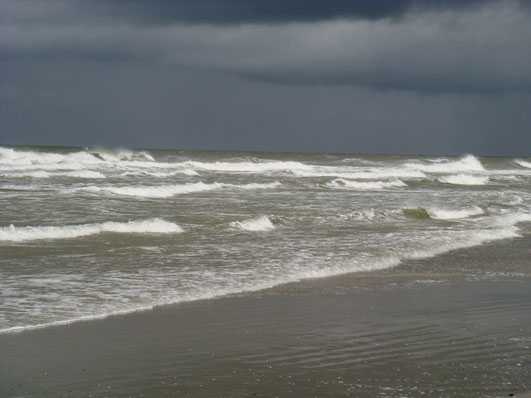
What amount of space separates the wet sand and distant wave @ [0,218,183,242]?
606cm

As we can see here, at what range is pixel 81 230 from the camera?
13.4 m

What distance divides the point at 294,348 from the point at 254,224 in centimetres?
970

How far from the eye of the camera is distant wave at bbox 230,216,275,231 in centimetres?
1501

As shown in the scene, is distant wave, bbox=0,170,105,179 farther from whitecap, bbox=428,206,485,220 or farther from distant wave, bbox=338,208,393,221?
whitecap, bbox=428,206,485,220

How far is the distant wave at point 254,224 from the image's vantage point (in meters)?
15.0

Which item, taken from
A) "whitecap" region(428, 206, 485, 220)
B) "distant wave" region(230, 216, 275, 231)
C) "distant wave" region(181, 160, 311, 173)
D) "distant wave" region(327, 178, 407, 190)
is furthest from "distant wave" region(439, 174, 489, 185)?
"distant wave" region(230, 216, 275, 231)

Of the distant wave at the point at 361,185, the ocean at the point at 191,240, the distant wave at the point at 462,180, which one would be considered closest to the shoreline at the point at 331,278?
the ocean at the point at 191,240

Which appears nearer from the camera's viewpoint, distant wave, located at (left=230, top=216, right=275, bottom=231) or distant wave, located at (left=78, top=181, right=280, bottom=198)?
distant wave, located at (left=230, top=216, right=275, bottom=231)

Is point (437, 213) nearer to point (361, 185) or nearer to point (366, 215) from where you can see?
point (366, 215)

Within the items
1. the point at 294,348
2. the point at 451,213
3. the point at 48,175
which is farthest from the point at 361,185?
the point at 294,348

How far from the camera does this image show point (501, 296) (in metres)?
8.16

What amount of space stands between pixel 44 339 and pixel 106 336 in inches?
20.9

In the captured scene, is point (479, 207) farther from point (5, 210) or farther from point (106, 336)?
point (106, 336)

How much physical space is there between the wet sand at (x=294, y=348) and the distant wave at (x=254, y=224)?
6.50m
